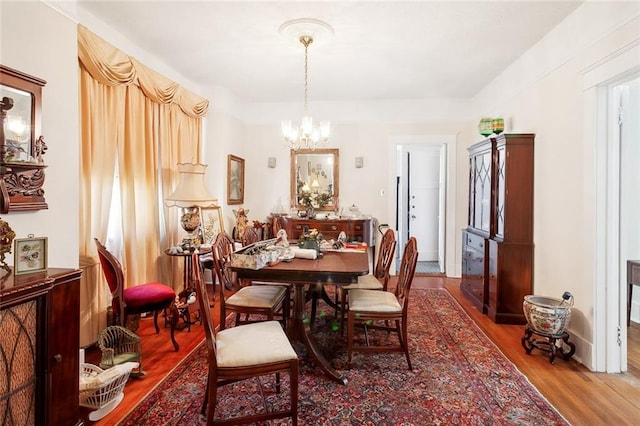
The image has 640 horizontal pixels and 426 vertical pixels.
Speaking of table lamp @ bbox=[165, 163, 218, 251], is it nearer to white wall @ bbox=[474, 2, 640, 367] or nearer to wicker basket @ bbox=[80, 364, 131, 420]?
wicker basket @ bbox=[80, 364, 131, 420]

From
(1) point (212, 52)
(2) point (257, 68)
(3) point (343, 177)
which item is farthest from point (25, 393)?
(3) point (343, 177)

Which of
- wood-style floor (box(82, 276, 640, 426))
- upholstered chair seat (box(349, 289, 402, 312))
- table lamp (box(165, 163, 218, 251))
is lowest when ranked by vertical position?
wood-style floor (box(82, 276, 640, 426))

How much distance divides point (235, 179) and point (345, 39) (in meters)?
2.75

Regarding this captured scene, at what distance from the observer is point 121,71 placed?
117 inches

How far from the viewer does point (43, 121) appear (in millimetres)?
1940

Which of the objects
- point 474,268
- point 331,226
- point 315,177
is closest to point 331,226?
point 331,226

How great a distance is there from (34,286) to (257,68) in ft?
10.8

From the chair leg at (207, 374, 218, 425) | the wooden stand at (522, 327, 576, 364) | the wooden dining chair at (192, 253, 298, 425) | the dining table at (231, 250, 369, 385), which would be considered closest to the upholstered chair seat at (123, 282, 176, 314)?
the dining table at (231, 250, 369, 385)

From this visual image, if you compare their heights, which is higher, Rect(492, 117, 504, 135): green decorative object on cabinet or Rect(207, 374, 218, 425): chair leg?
Rect(492, 117, 504, 135): green decorative object on cabinet

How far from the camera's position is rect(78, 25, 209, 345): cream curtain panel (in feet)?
9.02

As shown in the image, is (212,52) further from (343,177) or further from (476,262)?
(476,262)

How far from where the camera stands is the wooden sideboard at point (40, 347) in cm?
142

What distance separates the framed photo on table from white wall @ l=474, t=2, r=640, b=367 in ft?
11.4

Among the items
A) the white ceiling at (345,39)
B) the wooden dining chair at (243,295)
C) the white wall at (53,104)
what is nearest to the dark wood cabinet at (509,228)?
the white ceiling at (345,39)
